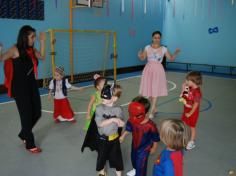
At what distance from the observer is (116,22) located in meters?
9.10

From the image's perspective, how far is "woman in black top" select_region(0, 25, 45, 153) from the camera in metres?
3.00

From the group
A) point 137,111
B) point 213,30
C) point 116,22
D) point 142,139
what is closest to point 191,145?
point 142,139

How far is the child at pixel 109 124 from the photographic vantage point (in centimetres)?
229

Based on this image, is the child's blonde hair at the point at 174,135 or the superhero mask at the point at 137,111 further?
the superhero mask at the point at 137,111

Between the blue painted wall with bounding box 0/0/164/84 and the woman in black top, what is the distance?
3.42 metres

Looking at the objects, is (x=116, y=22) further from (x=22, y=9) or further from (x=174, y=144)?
(x=174, y=144)

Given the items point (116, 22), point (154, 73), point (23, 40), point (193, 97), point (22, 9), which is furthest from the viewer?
point (116, 22)

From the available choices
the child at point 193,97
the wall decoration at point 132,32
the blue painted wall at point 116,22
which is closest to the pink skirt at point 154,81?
the child at point 193,97

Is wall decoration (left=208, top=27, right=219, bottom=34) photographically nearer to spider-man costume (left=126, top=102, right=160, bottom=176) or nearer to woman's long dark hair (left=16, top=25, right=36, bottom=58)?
woman's long dark hair (left=16, top=25, right=36, bottom=58)

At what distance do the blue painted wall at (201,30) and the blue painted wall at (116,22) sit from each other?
63 cm

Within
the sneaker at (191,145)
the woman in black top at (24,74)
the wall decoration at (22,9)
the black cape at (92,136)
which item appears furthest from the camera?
the wall decoration at (22,9)

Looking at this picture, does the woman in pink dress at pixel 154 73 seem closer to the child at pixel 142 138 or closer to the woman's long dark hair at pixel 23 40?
the woman's long dark hair at pixel 23 40

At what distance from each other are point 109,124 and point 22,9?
16.2ft

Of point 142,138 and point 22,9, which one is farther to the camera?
point 22,9
